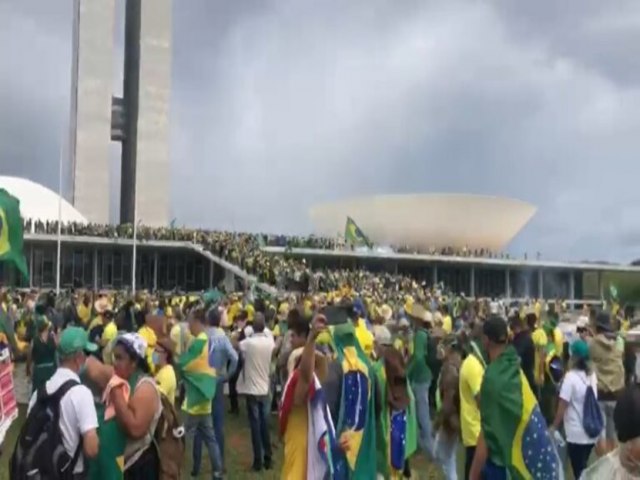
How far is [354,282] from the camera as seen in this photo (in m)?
33.1

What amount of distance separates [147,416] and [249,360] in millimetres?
4887

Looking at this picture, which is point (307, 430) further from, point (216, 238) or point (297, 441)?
point (216, 238)

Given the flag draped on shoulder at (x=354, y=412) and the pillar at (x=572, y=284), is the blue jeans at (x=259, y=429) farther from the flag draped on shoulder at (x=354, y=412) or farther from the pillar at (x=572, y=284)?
the pillar at (x=572, y=284)

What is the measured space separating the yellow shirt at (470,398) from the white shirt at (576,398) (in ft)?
2.52

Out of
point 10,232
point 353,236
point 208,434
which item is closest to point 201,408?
point 208,434

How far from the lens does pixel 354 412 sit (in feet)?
18.9

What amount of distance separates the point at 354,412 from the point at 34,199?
204 feet

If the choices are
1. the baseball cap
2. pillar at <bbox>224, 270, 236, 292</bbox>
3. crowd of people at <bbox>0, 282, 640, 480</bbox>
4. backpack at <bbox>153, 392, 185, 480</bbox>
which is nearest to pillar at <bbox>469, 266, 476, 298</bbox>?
pillar at <bbox>224, 270, 236, 292</bbox>

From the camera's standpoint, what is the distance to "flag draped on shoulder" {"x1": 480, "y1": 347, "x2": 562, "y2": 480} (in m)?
4.76

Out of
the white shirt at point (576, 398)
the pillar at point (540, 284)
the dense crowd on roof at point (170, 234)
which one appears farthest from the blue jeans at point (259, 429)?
the pillar at point (540, 284)

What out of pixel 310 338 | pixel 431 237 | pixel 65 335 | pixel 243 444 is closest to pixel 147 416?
pixel 65 335

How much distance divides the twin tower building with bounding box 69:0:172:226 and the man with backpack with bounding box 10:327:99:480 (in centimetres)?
5571

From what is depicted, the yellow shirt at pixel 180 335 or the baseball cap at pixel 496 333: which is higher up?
the baseball cap at pixel 496 333

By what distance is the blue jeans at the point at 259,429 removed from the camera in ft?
30.0
